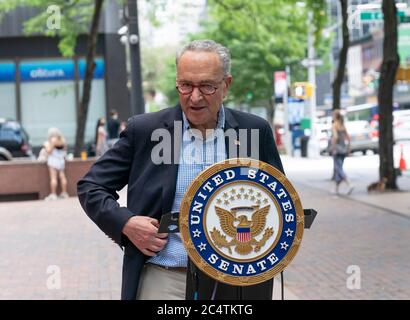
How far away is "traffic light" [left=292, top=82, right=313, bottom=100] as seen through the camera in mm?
33219

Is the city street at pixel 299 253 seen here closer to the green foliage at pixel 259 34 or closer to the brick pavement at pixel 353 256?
the brick pavement at pixel 353 256

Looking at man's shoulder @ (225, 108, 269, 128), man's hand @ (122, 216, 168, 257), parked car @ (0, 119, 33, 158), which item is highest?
man's shoulder @ (225, 108, 269, 128)

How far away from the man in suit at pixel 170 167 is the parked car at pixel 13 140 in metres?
21.5

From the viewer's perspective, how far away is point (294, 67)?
49.5m

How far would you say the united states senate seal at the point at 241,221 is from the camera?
2.94 m

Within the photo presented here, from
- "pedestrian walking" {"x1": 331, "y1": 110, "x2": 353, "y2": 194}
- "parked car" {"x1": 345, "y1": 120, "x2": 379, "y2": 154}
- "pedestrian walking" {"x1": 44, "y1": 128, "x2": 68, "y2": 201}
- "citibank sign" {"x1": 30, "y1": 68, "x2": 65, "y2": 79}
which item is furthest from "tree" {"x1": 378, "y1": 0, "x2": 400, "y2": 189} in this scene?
"citibank sign" {"x1": 30, "y1": 68, "x2": 65, "y2": 79}

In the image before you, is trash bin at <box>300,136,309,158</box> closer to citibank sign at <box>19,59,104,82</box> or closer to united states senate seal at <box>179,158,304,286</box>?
citibank sign at <box>19,59,104,82</box>

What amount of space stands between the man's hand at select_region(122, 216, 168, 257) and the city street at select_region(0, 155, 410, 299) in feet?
15.9

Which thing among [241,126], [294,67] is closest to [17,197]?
[241,126]

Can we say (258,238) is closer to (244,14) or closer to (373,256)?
(373,256)

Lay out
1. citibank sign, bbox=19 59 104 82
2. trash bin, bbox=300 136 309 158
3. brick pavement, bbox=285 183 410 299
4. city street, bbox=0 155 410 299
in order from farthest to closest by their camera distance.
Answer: trash bin, bbox=300 136 309 158 → citibank sign, bbox=19 59 104 82 → city street, bbox=0 155 410 299 → brick pavement, bbox=285 183 410 299

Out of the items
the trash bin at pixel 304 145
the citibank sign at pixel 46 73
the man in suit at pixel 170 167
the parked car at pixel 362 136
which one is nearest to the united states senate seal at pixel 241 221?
the man in suit at pixel 170 167

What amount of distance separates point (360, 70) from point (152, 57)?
30141 mm

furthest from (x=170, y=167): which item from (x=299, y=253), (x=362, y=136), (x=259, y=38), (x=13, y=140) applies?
(x=362, y=136)
